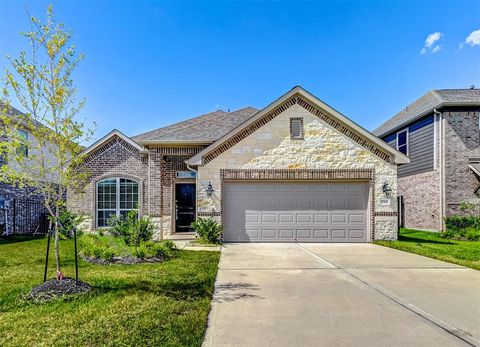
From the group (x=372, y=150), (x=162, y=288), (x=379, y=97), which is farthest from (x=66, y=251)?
(x=379, y=97)

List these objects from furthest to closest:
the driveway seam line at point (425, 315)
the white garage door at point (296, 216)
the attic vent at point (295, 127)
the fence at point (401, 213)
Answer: the fence at point (401, 213)
the attic vent at point (295, 127)
the white garage door at point (296, 216)
the driveway seam line at point (425, 315)

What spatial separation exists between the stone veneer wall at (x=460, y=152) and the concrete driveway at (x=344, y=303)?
8.70 meters

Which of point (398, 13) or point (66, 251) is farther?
point (398, 13)

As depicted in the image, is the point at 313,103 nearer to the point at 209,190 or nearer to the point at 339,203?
the point at 339,203

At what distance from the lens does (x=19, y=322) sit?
3.67 m

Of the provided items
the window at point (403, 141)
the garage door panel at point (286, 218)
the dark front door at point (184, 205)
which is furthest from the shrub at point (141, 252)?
the window at point (403, 141)

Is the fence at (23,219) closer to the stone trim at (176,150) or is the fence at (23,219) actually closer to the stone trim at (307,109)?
the stone trim at (176,150)

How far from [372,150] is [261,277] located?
7539 mm

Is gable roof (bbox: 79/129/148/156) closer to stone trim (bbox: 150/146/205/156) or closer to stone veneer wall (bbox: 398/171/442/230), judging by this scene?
stone trim (bbox: 150/146/205/156)

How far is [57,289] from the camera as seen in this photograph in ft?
15.4

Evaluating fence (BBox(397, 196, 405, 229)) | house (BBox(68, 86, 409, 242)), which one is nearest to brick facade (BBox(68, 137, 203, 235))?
house (BBox(68, 86, 409, 242))

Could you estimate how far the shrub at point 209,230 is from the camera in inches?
403

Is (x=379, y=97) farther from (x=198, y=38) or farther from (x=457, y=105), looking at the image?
(x=198, y=38)

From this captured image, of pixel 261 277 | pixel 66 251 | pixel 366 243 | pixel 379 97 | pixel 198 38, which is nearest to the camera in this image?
pixel 261 277
